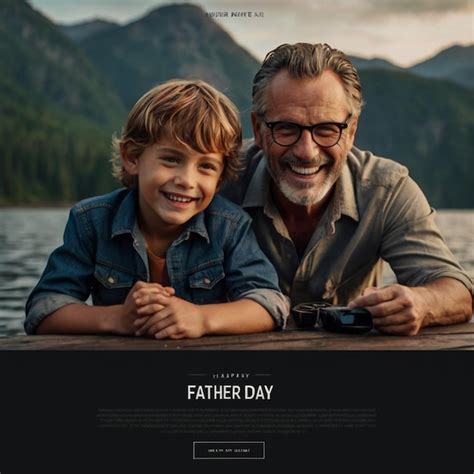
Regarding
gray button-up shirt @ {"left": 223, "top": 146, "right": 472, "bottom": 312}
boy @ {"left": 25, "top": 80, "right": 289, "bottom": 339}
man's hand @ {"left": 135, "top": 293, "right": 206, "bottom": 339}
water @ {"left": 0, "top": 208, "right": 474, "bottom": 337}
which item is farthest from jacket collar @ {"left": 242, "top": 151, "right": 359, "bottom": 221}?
water @ {"left": 0, "top": 208, "right": 474, "bottom": 337}

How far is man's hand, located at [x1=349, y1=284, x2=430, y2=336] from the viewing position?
2.48m

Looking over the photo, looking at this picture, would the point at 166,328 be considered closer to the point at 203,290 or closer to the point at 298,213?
the point at 203,290

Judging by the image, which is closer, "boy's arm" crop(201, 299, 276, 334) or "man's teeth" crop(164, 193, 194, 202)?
"boy's arm" crop(201, 299, 276, 334)

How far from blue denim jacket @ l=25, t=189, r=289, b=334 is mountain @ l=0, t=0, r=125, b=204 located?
160 feet

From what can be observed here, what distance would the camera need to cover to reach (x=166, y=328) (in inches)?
93.3

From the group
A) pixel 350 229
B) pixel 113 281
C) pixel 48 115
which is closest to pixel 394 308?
pixel 350 229

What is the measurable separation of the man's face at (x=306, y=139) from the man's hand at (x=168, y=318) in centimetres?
83

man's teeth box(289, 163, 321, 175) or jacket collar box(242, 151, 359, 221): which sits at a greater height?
man's teeth box(289, 163, 321, 175)

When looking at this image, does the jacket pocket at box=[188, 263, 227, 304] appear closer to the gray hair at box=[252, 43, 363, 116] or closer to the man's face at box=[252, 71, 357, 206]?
the man's face at box=[252, 71, 357, 206]
